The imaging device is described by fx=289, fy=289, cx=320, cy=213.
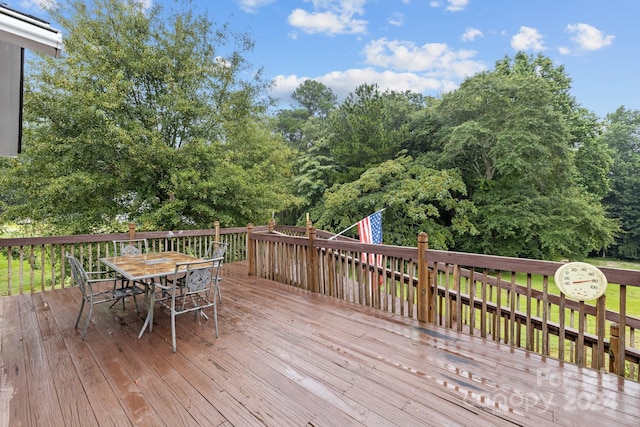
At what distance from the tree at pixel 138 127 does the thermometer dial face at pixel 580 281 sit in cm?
767

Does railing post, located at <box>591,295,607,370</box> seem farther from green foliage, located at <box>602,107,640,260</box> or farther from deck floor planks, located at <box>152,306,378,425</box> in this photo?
green foliage, located at <box>602,107,640,260</box>

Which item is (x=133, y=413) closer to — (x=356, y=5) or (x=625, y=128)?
(x=356, y=5)

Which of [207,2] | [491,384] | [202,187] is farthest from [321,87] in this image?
[491,384]

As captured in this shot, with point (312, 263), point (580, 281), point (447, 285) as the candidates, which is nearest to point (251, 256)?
point (312, 263)

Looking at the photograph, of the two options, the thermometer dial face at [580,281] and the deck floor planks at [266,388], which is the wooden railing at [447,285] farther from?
the deck floor planks at [266,388]

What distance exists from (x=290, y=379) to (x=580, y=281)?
2.42m

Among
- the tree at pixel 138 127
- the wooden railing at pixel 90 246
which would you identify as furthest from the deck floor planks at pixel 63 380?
the tree at pixel 138 127

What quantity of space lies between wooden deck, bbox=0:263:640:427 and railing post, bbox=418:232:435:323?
195 millimetres

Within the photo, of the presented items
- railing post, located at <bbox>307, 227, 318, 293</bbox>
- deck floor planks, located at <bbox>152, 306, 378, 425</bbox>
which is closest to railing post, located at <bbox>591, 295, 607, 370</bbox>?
deck floor planks, located at <bbox>152, 306, 378, 425</bbox>

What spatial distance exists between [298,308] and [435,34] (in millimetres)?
13619

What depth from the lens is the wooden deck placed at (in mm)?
1797

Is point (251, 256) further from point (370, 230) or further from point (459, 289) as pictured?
point (459, 289)

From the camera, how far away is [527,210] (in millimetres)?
11812

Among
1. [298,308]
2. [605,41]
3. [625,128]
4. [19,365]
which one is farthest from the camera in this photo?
[625,128]
